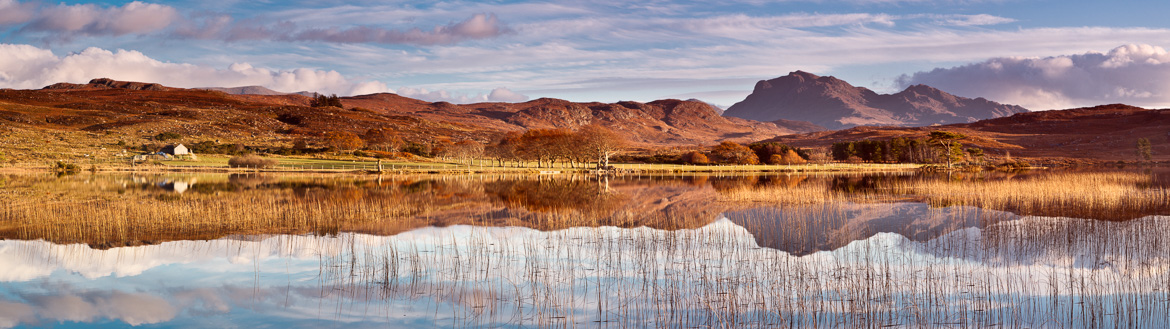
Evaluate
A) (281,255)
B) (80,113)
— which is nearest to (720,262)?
(281,255)

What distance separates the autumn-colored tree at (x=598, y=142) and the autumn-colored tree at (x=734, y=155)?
2820cm

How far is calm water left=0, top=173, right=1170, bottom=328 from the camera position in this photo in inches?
319

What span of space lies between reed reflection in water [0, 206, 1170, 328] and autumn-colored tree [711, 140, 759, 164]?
82.7 meters

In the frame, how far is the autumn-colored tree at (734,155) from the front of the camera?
3816 inches

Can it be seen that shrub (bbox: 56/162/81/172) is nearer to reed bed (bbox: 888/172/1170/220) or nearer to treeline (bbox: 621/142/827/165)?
reed bed (bbox: 888/172/1170/220)

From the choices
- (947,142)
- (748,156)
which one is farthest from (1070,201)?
(748,156)

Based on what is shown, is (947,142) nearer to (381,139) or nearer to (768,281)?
(381,139)

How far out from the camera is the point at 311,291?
378 inches

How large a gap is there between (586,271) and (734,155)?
91266 millimetres

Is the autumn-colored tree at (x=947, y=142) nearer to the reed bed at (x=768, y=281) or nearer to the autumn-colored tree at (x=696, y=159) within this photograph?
the autumn-colored tree at (x=696, y=159)

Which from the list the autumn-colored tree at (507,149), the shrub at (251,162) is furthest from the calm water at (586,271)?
the autumn-colored tree at (507,149)

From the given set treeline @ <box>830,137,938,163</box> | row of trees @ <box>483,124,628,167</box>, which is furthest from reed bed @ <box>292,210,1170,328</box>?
treeline @ <box>830,137,938,163</box>

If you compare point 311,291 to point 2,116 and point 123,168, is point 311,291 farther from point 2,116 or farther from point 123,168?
point 2,116

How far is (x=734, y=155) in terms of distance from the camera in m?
99.3
